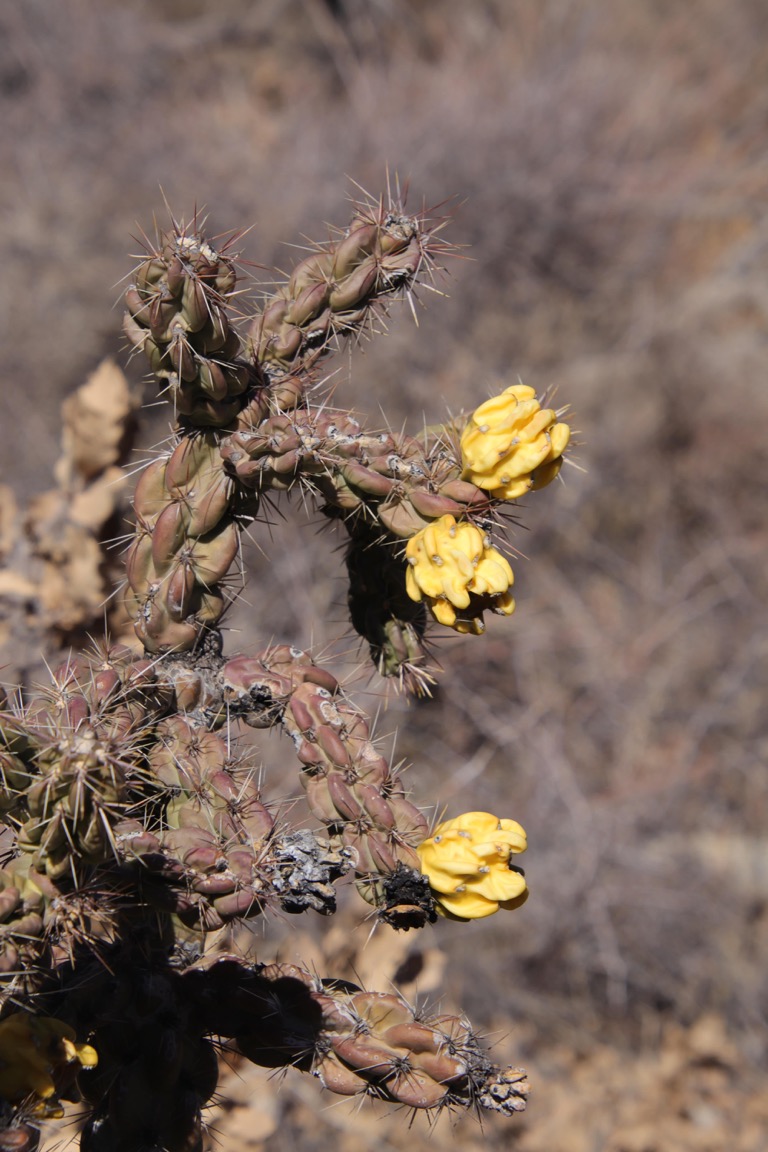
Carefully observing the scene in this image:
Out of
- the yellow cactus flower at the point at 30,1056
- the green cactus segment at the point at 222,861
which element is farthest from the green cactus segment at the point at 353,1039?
the yellow cactus flower at the point at 30,1056

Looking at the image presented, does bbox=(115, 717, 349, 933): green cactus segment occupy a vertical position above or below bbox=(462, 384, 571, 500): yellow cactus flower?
below

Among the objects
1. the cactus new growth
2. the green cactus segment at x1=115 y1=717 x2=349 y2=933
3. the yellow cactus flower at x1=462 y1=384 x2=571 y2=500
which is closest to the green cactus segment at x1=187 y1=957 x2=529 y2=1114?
the cactus new growth

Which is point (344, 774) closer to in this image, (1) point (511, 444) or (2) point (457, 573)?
(2) point (457, 573)

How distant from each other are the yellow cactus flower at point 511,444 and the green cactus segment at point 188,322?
473 millimetres


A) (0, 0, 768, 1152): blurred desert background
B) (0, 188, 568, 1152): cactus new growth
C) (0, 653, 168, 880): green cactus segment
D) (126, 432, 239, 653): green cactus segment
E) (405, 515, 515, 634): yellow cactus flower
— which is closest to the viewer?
(0, 653, 168, 880): green cactus segment

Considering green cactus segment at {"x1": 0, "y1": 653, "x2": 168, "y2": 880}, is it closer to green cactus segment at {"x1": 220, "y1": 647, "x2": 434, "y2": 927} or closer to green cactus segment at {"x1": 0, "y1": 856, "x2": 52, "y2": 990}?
green cactus segment at {"x1": 0, "y1": 856, "x2": 52, "y2": 990}

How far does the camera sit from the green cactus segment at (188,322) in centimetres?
159

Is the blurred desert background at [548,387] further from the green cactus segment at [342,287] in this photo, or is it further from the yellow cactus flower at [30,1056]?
the yellow cactus flower at [30,1056]

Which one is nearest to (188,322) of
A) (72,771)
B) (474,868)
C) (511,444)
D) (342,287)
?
(342,287)

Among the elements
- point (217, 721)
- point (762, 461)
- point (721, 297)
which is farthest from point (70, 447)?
point (721, 297)

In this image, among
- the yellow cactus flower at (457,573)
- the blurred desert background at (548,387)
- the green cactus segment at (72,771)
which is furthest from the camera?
the blurred desert background at (548,387)

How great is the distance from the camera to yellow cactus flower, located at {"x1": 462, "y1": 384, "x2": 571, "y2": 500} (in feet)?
5.27

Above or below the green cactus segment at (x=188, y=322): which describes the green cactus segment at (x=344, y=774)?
below

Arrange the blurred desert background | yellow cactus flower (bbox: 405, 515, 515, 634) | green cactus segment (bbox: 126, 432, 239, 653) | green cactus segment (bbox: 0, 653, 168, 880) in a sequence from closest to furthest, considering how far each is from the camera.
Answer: green cactus segment (bbox: 0, 653, 168, 880) → yellow cactus flower (bbox: 405, 515, 515, 634) → green cactus segment (bbox: 126, 432, 239, 653) → the blurred desert background
